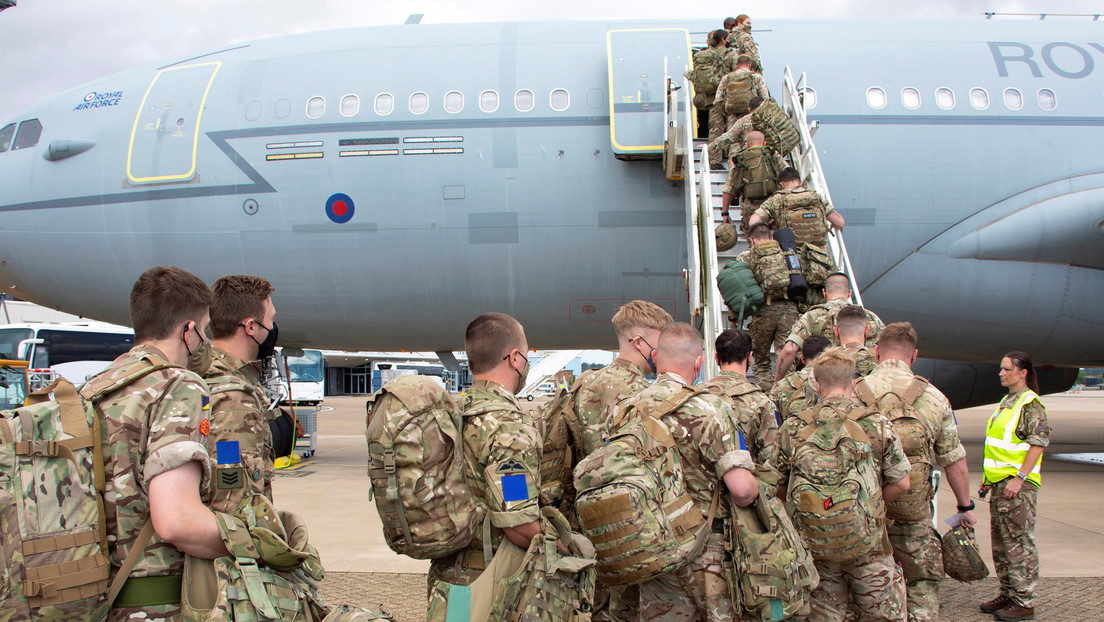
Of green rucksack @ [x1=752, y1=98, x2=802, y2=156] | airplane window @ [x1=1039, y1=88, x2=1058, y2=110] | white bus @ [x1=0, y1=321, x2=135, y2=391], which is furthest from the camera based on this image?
white bus @ [x1=0, y1=321, x2=135, y2=391]

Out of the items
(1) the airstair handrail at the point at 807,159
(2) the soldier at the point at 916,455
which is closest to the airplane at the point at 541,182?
(1) the airstair handrail at the point at 807,159

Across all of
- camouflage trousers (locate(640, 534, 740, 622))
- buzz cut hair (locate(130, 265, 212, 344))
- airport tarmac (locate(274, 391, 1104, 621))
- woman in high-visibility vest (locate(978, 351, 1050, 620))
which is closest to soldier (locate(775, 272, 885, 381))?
woman in high-visibility vest (locate(978, 351, 1050, 620))

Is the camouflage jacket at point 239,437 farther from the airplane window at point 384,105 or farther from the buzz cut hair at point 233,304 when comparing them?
the airplane window at point 384,105

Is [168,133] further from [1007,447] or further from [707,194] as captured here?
[1007,447]

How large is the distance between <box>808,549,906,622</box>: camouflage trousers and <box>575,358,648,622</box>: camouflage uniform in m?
1.11

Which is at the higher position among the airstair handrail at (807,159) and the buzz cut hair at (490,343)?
the airstair handrail at (807,159)

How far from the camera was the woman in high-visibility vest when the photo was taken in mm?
5496

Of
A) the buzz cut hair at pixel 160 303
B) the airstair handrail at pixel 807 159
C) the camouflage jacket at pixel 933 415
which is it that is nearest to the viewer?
the buzz cut hair at pixel 160 303

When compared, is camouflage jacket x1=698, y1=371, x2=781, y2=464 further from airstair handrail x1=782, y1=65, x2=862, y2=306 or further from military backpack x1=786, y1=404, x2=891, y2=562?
airstair handrail x1=782, y1=65, x2=862, y2=306

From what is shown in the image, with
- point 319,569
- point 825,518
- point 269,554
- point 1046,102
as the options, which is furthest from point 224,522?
point 1046,102

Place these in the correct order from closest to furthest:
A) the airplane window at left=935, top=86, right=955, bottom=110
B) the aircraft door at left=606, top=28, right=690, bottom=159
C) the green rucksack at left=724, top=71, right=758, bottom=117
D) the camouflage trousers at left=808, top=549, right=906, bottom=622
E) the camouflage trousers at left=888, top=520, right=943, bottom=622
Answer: the camouflage trousers at left=808, top=549, right=906, bottom=622 → the camouflage trousers at left=888, top=520, right=943, bottom=622 → the green rucksack at left=724, top=71, right=758, bottom=117 → the aircraft door at left=606, top=28, right=690, bottom=159 → the airplane window at left=935, top=86, right=955, bottom=110

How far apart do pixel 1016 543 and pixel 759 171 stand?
3.93 meters

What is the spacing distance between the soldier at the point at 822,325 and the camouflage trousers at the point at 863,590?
82.1 inches

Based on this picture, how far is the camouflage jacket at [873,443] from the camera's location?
14.1 feet
